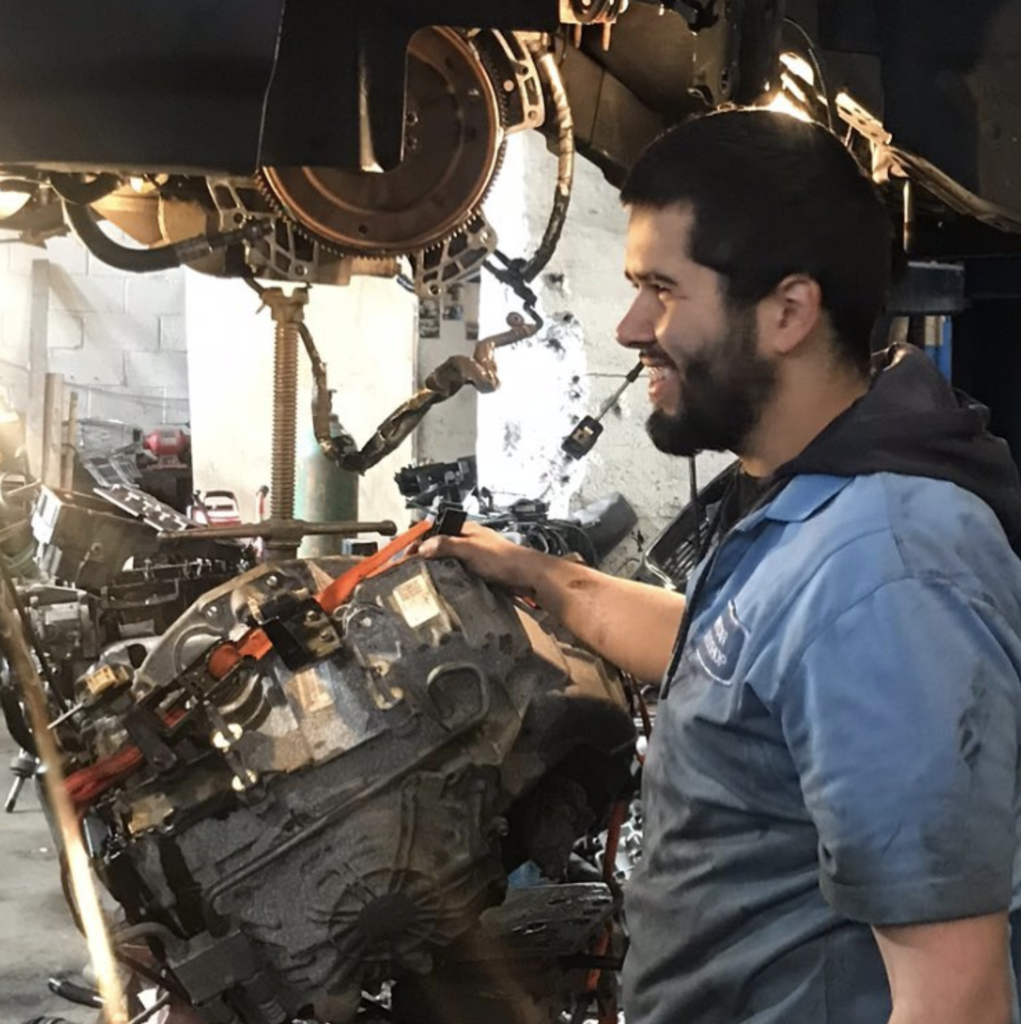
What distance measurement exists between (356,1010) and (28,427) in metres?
5.82

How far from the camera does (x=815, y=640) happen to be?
3.14 feet

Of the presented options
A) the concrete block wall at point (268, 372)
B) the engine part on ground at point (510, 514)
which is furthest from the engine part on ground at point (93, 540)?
the concrete block wall at point (268, 372)

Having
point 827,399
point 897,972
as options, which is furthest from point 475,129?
point 897,972

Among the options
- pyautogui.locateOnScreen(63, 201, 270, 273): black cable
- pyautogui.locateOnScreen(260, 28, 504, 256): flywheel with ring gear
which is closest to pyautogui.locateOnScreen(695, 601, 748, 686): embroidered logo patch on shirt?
pyautogui.locateOnScreen(260, 28, 504, 256): flywheel with ring gear

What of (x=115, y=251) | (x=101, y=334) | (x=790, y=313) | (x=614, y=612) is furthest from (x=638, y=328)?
(x=101, y=334)

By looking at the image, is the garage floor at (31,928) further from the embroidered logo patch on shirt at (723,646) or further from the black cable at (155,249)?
the embroidered logo patch on shirt at (723,646)

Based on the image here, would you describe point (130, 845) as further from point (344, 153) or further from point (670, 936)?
point (344, 153)

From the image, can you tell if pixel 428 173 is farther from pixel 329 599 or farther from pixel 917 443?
pixel 917 443

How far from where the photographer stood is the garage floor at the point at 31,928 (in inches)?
105

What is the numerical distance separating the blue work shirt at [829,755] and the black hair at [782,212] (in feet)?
0.58

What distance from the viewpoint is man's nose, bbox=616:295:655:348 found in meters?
1.18

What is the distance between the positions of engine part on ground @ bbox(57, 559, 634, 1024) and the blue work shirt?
436mm

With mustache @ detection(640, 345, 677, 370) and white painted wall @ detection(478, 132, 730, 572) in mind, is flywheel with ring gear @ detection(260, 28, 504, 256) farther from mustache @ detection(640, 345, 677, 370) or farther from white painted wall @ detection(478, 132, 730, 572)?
white painted wall @ detection(478, 132, 730, 572)

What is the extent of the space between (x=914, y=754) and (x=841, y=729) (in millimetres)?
57
